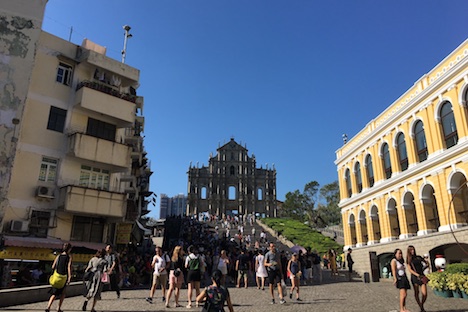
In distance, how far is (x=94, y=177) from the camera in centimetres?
2003

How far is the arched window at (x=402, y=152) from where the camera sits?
2314 centimetres

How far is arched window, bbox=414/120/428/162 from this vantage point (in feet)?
69.8

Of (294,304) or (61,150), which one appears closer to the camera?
(294,304)

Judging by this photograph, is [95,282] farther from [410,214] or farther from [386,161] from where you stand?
[386,161]

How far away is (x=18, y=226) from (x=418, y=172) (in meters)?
A: 21.6

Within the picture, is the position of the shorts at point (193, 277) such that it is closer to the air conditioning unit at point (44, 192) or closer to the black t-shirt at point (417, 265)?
the black t-shirt at point (417, 265)

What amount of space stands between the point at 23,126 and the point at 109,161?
14.8 feet

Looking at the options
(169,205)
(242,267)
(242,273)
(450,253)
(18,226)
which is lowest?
(242,273)

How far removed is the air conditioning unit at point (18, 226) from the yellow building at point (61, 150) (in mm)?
40

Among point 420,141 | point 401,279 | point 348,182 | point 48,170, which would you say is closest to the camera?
point 401,279

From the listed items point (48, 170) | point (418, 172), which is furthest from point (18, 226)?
point (418, 172)

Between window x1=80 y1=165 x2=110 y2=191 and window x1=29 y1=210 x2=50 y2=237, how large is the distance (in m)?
2.45

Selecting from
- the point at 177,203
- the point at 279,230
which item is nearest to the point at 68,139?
the point at 279,230

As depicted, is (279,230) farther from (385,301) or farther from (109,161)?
(385,301)
